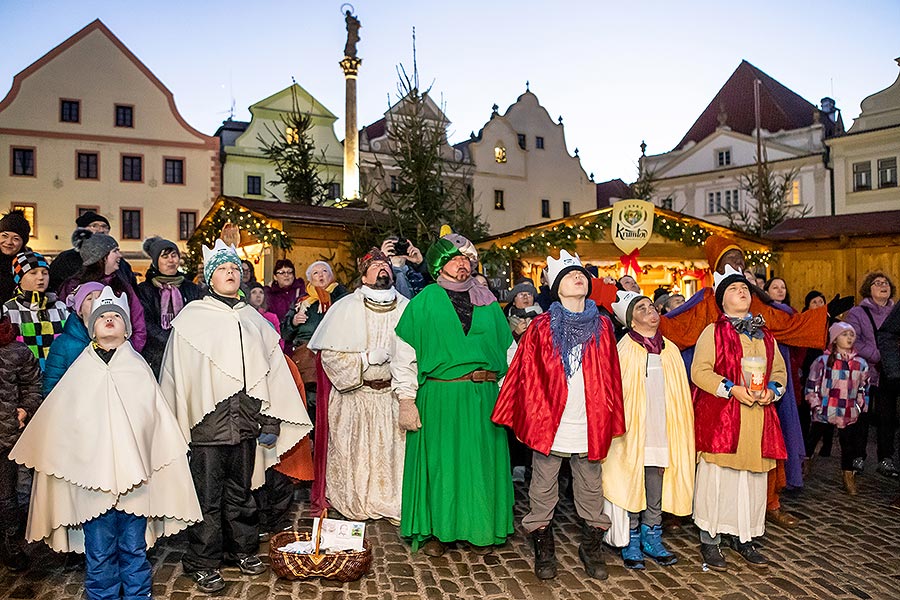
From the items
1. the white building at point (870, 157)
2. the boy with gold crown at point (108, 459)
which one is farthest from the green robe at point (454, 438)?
the white building at point (870, 157)

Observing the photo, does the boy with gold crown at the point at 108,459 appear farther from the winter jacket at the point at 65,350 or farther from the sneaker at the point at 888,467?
the sneaker at the point at 888,467

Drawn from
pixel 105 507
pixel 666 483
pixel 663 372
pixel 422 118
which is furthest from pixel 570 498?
pixel 422 118

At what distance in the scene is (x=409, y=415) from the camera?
484 cm

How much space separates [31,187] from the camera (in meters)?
26.8

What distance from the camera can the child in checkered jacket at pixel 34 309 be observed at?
15.8 feet

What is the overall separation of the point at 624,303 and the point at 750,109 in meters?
34.6

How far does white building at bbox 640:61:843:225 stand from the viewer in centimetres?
3091

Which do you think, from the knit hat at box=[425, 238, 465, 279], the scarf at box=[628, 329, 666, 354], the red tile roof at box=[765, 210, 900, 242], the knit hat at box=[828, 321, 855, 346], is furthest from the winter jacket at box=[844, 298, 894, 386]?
the red tile roof at box=[765, 210, 900, 242]

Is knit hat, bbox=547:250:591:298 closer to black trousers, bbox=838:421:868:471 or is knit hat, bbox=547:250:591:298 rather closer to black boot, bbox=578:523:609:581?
black boot, bbox=578:523:609:581

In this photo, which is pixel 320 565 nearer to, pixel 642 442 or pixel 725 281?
pixel 642 442

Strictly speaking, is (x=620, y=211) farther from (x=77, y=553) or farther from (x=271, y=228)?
(x=77, y=553)

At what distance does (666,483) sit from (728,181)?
31941mm

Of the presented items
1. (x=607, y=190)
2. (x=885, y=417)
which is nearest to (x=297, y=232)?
(x=885, y=417)

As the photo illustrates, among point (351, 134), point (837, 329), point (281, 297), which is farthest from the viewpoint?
point (351, 134)
